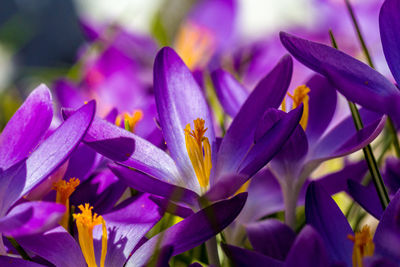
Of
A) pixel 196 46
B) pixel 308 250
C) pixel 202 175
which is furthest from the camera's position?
pixel 196 46

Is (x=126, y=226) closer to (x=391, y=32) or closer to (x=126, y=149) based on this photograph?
(x=126, y=149)

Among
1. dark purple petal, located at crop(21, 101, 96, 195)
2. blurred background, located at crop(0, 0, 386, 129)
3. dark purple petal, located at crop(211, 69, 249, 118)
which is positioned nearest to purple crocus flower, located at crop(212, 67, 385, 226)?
dark purple petal, located at crop(211, 69, 249, 118)

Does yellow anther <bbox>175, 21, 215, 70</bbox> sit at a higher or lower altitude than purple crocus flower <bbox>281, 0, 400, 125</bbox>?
higher

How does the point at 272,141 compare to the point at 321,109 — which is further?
the point at 321,109

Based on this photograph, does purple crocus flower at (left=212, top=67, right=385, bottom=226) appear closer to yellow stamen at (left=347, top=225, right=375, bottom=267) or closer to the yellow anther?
yellow stamen at (left=347, top=225, right=375, bottom=267)

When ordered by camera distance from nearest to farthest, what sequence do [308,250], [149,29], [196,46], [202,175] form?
1. [308,250]
2. [202,175]
3. [196,46]
4. [149,29]

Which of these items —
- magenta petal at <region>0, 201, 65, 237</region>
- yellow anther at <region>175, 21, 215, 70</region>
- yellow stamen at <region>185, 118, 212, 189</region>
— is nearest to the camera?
magenta petal at <region>0, 201, 65, 237</region>

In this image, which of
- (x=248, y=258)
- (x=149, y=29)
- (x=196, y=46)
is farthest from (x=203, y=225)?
(x=149, y=29)
